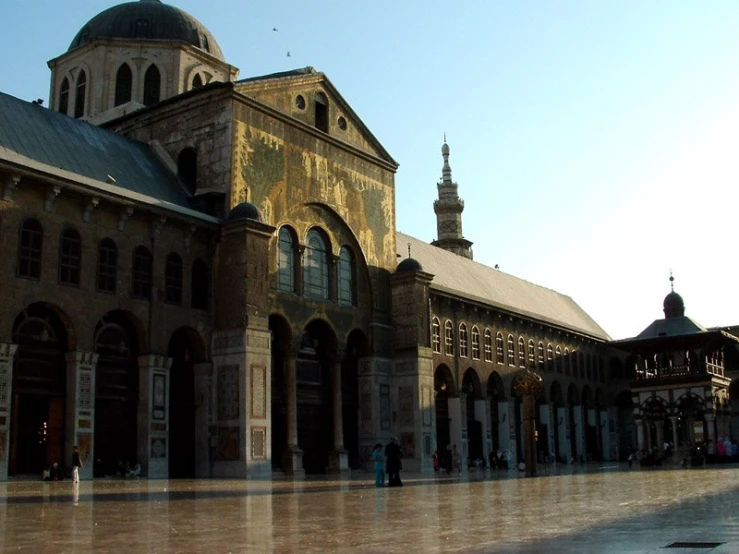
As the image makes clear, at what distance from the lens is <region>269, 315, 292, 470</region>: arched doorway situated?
3281 centimetres

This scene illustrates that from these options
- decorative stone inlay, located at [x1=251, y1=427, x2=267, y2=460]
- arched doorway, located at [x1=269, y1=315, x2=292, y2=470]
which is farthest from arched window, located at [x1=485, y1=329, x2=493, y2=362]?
decorative stone inlay, located at [x1=251, y1=427, x2=267, y2=460]

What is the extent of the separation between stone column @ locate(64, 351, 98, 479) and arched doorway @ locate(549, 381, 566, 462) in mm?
34388

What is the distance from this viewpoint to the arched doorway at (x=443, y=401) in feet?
146

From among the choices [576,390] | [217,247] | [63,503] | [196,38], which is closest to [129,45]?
[196,38]

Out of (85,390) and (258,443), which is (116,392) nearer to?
(85,390)

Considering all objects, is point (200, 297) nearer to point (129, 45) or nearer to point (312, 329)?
point (312, 329)

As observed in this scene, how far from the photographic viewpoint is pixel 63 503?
1534cm

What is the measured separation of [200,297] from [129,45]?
15.0m

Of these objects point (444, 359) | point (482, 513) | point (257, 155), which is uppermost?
point (257, 155)

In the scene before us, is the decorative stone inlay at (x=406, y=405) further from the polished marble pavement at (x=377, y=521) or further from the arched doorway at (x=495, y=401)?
the polished marble pavement at (x=377, y=521)

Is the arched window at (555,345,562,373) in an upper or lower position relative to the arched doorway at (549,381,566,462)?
upper

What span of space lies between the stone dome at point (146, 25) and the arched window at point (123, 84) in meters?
1.53

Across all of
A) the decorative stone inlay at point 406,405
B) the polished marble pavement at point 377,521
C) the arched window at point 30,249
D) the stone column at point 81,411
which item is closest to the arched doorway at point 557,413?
the decorative stone inlay at point 406,405

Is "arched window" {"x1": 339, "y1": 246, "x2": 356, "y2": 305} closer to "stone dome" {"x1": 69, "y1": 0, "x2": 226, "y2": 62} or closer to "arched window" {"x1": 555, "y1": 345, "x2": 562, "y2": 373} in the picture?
"stone dome" {"x1": 69, "y1": 0, "x2": 226, "y2": 62}
